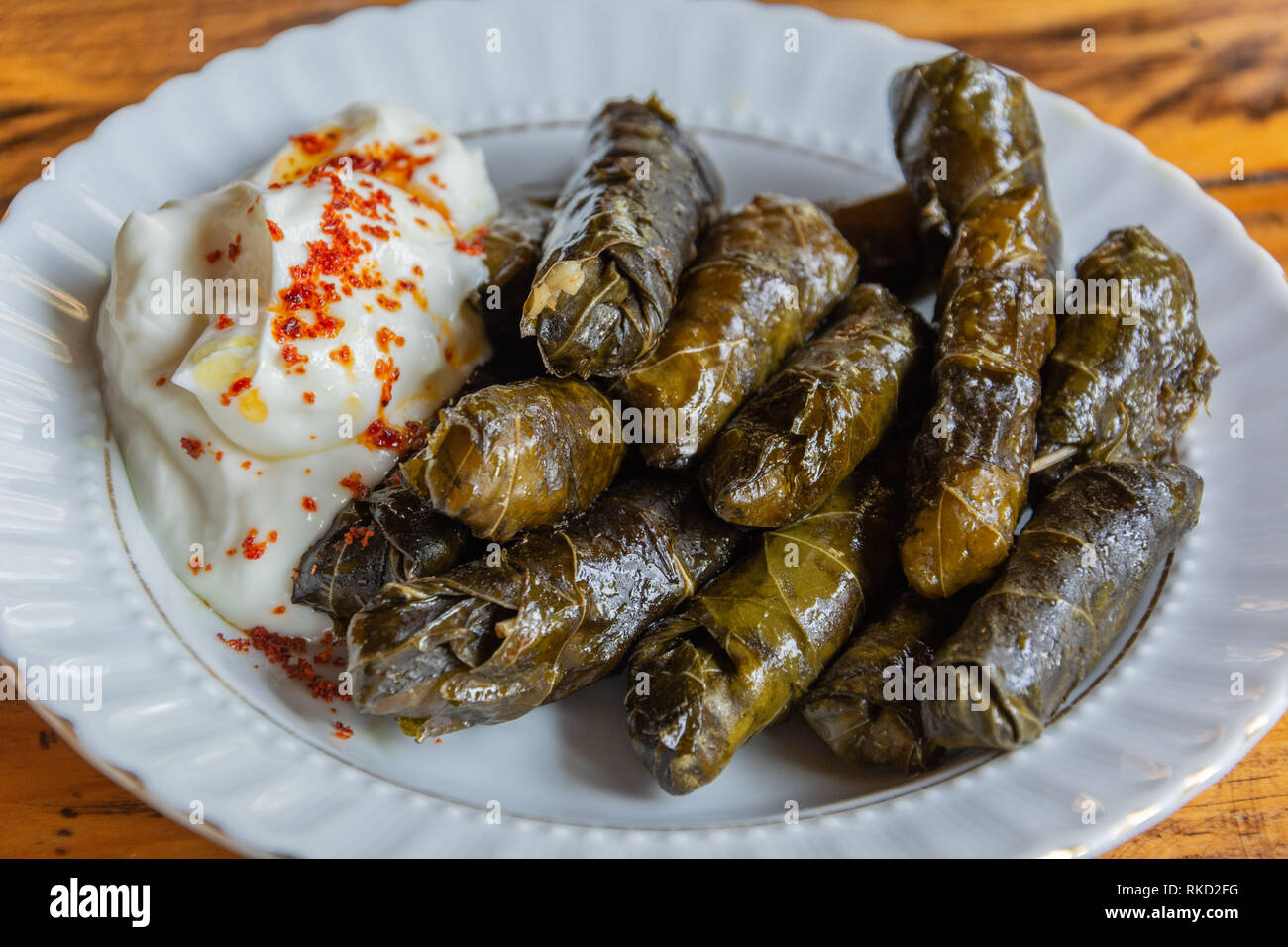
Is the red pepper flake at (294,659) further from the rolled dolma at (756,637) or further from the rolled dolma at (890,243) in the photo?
the rolled dolma at (890,243)

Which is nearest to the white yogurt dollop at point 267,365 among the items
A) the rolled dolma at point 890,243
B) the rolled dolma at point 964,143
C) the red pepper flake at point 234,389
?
the red pepper flake at point 234,389

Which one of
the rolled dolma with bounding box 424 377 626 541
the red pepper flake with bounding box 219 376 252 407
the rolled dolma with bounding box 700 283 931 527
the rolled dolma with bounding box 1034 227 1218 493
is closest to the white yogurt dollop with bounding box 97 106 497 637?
the red pepper flake with bounding box 219 376 252 407

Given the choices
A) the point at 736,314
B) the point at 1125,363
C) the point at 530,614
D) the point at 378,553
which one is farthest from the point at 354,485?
the point at 1125,363

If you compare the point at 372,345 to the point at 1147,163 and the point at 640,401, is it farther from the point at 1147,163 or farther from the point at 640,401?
the point at 1147,163

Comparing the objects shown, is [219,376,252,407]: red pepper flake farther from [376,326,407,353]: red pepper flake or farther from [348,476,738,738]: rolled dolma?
[348,476,738,738]: rolled dolma

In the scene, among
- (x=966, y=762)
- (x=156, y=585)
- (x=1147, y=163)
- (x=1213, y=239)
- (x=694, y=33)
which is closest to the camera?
(x=966, y=762)

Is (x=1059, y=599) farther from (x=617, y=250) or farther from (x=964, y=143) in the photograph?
(x=964, y=143)
